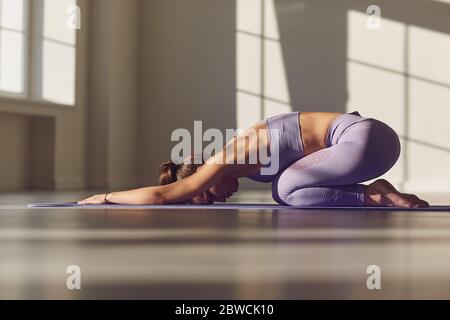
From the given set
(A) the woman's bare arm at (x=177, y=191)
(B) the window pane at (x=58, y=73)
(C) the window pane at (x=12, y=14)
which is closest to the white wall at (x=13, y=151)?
(B) the window pane at (x=58, y=73)

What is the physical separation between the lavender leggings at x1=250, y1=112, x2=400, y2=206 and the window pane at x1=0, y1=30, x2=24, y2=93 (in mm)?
4431

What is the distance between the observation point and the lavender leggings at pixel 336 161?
12.2 ft

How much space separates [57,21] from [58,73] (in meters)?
0.51

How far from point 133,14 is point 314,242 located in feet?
24.5

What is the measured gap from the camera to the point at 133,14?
31.0 ft

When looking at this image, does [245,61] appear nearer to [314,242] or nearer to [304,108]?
[304,108]

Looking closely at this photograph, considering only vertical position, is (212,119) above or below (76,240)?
above

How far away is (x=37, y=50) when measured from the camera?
798cm

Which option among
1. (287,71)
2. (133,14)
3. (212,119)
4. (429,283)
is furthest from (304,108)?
(429,283)

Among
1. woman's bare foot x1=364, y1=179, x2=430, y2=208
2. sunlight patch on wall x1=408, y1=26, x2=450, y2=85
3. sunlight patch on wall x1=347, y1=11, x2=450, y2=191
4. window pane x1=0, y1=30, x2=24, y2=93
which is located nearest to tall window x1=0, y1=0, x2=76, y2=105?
window pane x1=0, y1=30, x2=24, y2=93

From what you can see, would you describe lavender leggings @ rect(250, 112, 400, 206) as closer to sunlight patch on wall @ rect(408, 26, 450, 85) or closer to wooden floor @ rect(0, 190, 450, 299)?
wooden floor @ rect(0, 190, 450, 299)
